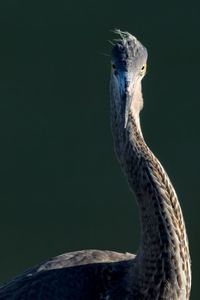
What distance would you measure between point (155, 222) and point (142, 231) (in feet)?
0.33

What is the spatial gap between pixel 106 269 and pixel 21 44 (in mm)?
3183

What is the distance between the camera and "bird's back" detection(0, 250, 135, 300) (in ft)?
14.1

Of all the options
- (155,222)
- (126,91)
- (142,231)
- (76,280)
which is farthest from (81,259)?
(126,91)

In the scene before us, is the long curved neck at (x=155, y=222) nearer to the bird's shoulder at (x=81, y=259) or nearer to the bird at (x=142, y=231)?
the bird at (x=142, y=231)

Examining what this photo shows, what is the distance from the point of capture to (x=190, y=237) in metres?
6.29

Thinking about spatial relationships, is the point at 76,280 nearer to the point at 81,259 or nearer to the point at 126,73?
the point at 81,259

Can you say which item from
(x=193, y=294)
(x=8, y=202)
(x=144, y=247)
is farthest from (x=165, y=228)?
(x=8, y=202)

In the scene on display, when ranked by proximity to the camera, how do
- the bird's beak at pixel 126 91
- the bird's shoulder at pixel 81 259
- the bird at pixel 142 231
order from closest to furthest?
the bird's beak at pixel 126 91 < the bird at pixel 142 231 < the bird's shoulder at pixel 81 259

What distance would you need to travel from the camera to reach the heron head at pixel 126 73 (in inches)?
156

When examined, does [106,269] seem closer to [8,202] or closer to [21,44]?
[8,202]

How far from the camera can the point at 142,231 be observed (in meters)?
4.20

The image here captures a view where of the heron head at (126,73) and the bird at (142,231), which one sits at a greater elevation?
the heron head at (126,73)

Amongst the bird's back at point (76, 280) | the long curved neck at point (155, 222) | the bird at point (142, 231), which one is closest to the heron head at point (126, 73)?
the bird at point (142, 231)

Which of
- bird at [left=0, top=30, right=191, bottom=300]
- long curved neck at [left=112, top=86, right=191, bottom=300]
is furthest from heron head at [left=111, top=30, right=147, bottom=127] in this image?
long curved neck at [left=112, top=86, right=191, bottom=300]
